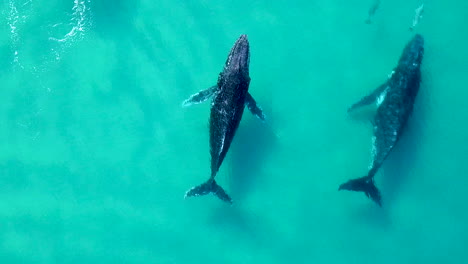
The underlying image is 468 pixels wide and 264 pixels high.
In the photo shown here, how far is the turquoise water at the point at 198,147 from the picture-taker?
17.1 m

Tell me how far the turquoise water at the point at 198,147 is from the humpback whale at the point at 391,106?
0.87m

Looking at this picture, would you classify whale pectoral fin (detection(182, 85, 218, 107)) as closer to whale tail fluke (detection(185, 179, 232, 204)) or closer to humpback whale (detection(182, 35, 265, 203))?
humpback whale (detection(182, 35, 265, 203))

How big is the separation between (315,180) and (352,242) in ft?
9.67

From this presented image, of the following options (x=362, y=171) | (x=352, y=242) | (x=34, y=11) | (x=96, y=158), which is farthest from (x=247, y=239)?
(x=34, y=11)

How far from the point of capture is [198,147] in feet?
56.9

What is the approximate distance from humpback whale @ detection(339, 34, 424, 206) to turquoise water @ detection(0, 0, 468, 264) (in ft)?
2.86

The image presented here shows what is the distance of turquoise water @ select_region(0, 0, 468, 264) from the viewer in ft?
56.1

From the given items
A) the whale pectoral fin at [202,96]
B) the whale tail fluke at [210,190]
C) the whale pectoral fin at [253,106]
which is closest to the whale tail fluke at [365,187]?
the whale pectoral fin at [253,106]

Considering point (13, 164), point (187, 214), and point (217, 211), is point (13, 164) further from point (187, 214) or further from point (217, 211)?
point (217, 211)

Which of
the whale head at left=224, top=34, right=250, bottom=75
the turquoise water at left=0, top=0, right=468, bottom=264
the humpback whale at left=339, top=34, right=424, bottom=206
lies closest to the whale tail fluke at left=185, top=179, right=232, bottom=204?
the turquoise water at left=0, top=0, right=468, bottom=264

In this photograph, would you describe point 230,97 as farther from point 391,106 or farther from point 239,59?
point 391,106

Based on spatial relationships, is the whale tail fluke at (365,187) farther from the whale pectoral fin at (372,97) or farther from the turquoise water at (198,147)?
the whale pectoral fin at (372,97)

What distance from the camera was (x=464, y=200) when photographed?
56.0 feet

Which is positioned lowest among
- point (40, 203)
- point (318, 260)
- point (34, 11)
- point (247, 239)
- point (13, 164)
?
point (318, 260)
